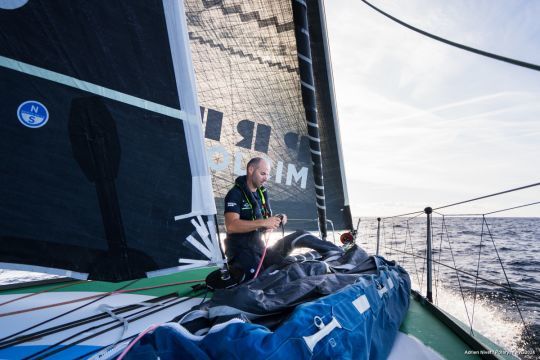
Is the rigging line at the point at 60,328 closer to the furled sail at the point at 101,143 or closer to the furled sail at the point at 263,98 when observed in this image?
the furled sail at the point at 101,143

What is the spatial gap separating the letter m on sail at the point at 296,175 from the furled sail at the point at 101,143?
1869 millimetres

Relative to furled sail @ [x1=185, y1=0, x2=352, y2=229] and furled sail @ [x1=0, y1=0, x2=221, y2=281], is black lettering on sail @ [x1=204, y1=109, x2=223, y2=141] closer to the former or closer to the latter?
furled sail @ [x1=185, y1=0, x2=352, y2=229]

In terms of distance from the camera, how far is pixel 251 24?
2.98m

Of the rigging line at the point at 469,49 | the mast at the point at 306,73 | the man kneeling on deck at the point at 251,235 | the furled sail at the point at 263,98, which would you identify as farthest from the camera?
the furled sail at the point at 263,98

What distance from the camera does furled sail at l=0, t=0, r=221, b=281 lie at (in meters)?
1.17

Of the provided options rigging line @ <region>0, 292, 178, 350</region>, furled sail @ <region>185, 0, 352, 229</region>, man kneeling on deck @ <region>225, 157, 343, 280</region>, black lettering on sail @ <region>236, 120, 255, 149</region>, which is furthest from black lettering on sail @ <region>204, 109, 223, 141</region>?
rigging line @ <region>0, 292, 178, 350</region>

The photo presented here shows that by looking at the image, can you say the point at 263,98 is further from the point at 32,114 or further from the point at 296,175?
the point at 32,114

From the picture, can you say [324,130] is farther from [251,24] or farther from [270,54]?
[251,24]

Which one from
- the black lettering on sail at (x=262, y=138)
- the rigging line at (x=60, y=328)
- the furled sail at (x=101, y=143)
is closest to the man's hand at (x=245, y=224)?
the furled sail at (x=101, y=143)

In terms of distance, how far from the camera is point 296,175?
3320 millimetres

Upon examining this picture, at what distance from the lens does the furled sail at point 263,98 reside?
2934 millimetres

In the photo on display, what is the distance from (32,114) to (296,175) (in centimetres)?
250

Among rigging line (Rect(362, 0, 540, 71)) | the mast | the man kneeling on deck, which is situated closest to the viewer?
rigging line (Rect(362, 0, 540, 71))

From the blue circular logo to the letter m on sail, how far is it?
2392 mm
